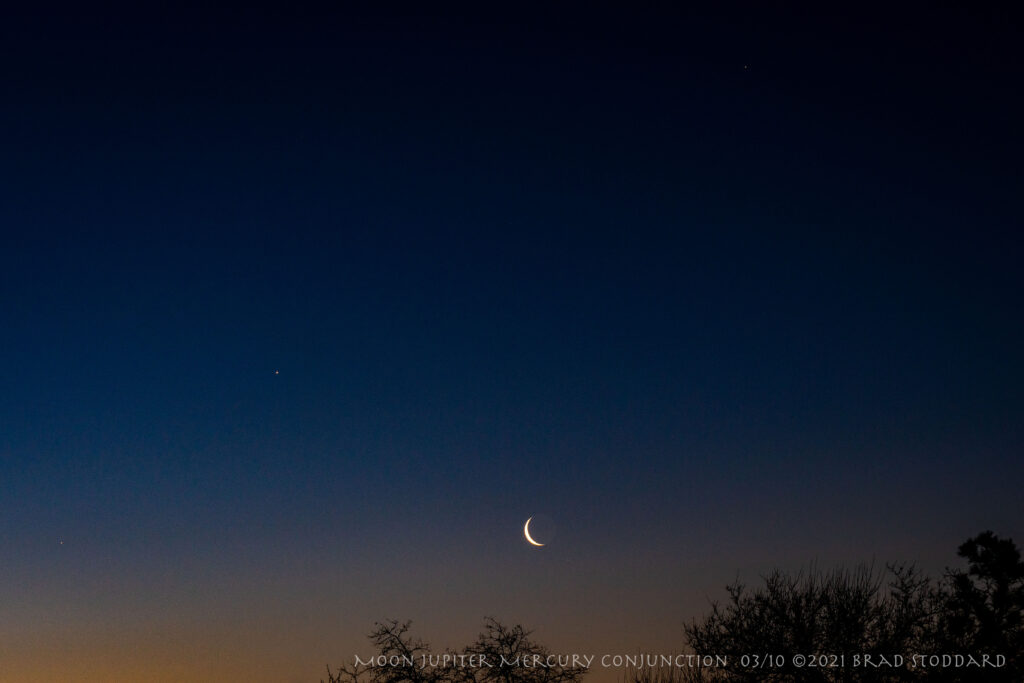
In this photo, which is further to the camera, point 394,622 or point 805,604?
point 394,622

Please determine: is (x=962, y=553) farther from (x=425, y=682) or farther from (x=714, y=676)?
(x=425, y=682)

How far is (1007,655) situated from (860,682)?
758 cm

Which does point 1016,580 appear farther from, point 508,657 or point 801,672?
point 508,657

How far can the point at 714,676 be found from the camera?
130ft

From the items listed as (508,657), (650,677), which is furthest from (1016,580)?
(508,657)

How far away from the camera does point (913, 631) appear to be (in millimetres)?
38406

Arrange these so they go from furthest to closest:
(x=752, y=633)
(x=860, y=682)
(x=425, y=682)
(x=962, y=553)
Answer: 1. (x=962, y=553)
2. (x=425, y=682)
3. (x=752, y=633)
4. (x=860, y=682)

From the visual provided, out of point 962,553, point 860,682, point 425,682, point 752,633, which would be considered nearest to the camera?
point 860,682

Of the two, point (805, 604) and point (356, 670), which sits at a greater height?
point (805, 604)

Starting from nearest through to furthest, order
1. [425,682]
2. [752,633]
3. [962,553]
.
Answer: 1. [752,633]
2. [425,682]
3. [962,553]

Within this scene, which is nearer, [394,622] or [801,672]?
[801,672]

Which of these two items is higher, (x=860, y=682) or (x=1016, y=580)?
(x=1016, y=580)

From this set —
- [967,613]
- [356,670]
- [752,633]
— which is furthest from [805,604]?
[356,670]

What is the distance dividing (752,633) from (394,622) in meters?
13.8
